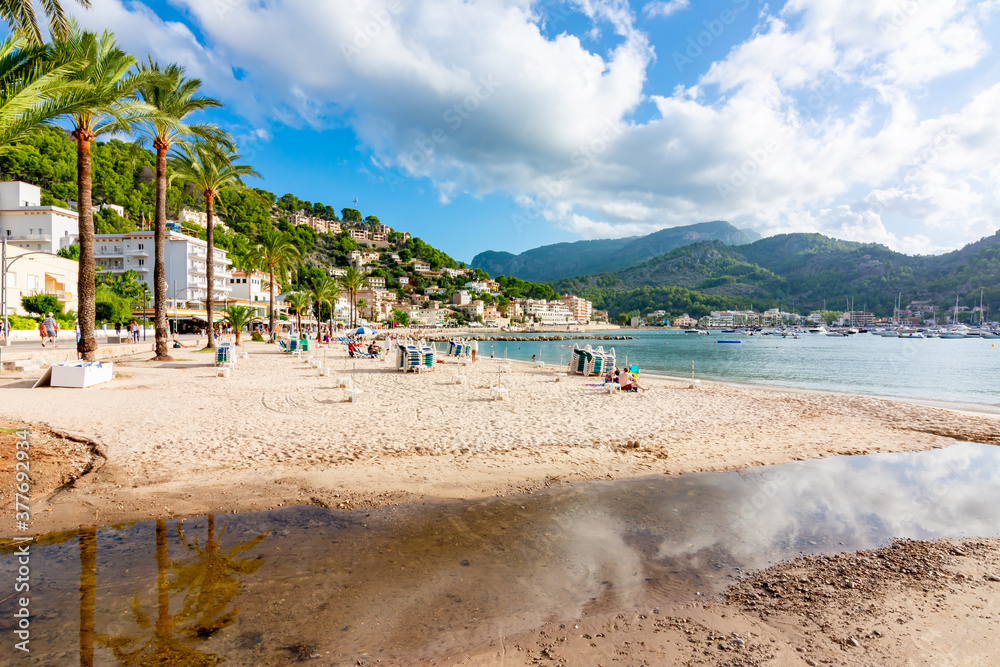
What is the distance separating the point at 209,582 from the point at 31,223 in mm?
88994

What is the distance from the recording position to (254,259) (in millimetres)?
41594

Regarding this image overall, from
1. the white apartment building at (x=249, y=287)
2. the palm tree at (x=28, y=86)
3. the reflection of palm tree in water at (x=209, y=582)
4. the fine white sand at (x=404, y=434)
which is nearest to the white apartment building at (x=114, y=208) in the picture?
the white apartment building at (x=249, y=287)

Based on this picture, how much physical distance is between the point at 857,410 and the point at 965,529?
8.86 metres

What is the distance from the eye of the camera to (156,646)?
288 centimetres

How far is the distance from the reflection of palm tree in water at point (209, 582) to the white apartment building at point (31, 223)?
275ft

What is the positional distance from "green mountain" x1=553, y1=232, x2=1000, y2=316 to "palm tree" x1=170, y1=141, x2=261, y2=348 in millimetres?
141970

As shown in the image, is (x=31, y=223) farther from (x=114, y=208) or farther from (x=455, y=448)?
(x=455, y=448)

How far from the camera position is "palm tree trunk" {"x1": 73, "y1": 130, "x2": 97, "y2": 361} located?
12344 mm

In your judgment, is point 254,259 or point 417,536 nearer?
point 417,536

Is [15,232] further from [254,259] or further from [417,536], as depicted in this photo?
[417,536]

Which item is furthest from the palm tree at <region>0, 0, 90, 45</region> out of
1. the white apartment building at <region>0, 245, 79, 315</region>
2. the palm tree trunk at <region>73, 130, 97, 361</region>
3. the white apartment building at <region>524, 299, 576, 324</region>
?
the white apartment building at <region>524, 299, 576, 324</region>

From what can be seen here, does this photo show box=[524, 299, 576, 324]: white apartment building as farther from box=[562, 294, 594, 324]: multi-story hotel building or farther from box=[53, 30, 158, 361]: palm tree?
box=[53, 30, 158, 361]: palm tree

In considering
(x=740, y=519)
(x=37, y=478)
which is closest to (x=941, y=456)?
(x=740, y=519)

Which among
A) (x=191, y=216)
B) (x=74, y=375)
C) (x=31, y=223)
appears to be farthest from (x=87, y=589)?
(x=191, y=216)
